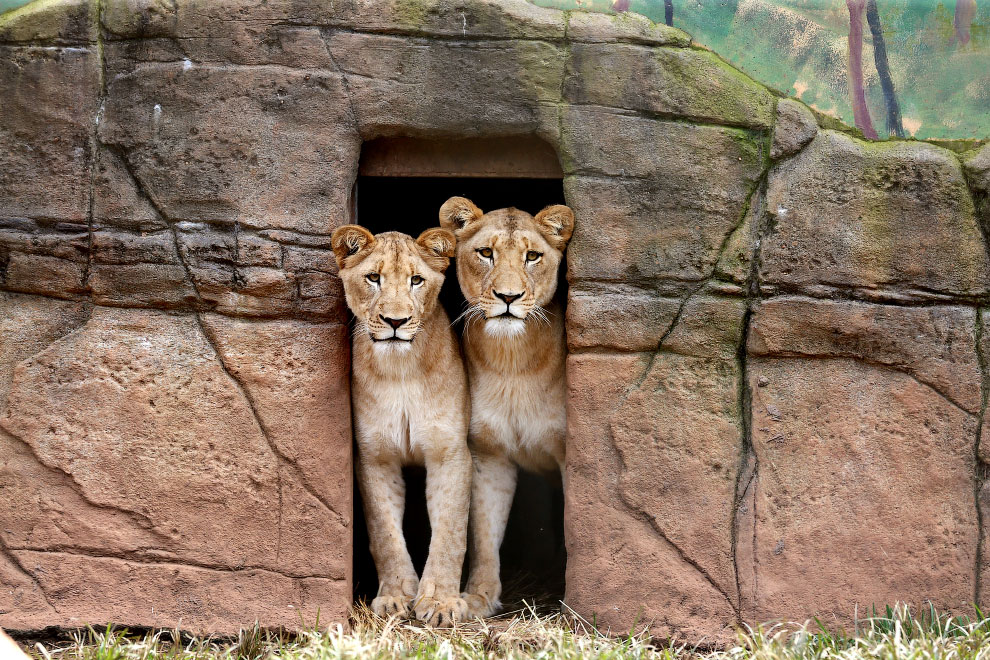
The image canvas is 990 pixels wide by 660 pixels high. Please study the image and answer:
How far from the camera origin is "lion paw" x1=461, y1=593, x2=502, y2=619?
497 centimetres

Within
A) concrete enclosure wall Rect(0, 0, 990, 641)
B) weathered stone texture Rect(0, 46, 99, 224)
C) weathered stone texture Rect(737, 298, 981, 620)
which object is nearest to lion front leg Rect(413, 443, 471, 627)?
concrete enclosure wall Rect(0, 0, 990, 641)

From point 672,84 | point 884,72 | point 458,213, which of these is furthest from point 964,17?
point 458,213

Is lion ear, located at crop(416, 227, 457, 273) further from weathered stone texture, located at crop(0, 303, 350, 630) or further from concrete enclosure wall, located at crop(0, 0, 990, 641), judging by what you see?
weathered stone texture, located at crop(0, 303, 350, 630)

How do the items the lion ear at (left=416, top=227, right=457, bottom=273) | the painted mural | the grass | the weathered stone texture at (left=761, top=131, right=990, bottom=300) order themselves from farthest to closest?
1. the lion ear at (left=416, top=227, right=457, bottom=273)
2. the painted mural
3. the weathered stone texture at (left=761, top=131, right=990, bottom=300)
4. the grass

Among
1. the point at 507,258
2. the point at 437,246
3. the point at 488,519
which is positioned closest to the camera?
the point at 507,258

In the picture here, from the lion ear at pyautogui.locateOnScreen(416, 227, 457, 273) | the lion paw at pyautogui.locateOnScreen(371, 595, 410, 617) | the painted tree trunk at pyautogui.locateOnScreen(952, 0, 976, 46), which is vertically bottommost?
the lion paw at pyautogui.locateOnScreen(371, 595, 410, 617)

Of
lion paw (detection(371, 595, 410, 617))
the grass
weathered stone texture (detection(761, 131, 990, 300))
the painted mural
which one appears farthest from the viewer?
lion paw (detection(371, 595, 410, 617))

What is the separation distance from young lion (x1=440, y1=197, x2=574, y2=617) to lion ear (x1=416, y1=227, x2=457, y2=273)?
11 cm

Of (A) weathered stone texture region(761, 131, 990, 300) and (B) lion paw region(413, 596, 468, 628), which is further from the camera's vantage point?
(B) lion paw region(413, 596, 468, 628)

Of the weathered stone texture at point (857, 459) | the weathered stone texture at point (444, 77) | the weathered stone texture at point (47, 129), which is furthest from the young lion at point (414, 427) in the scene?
the weathered stone texture at point (857, 459)

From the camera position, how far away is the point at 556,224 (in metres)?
4.72

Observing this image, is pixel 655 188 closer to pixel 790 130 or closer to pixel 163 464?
pixel 790 130

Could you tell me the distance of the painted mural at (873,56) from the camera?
4.53 meters

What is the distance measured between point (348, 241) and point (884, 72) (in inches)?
105
